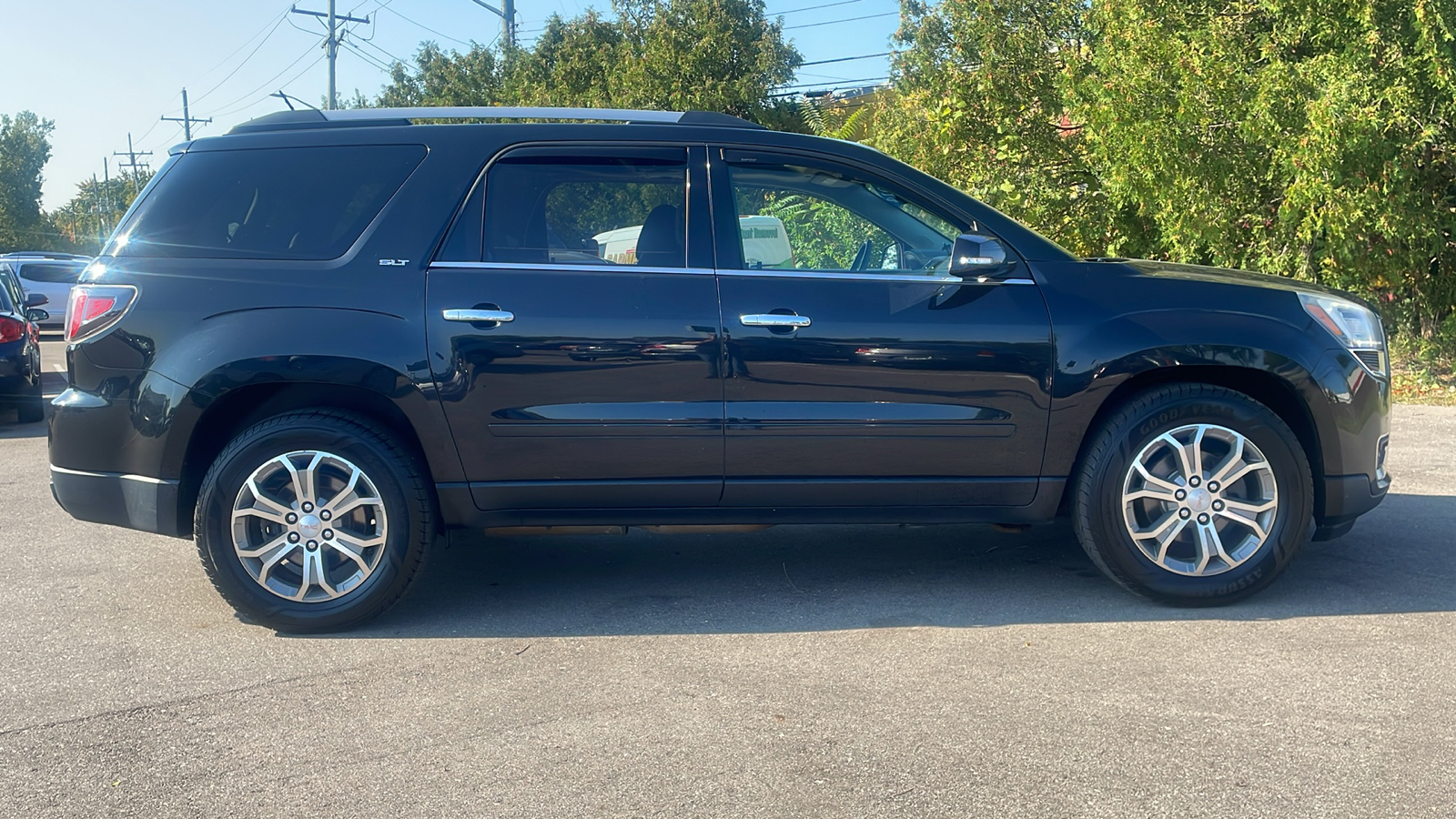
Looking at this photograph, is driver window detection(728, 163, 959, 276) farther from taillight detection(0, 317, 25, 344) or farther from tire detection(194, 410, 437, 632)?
taillight detection(0, 317, 25, 344)

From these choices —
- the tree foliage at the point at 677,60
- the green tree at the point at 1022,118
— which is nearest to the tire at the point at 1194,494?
the green tree at the point at 1022,118

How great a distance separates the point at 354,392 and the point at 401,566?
0.68m

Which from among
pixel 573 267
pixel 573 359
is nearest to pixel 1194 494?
pixel 573 359

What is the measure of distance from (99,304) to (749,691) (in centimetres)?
272

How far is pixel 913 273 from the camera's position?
4.58 meters

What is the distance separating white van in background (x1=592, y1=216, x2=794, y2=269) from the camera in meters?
4.56

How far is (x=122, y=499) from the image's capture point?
14.6 feet

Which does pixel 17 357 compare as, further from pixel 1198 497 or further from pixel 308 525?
pixel 1198 497

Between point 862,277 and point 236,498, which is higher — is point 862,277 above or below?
above

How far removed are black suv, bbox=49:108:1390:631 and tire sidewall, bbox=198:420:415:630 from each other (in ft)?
0.04

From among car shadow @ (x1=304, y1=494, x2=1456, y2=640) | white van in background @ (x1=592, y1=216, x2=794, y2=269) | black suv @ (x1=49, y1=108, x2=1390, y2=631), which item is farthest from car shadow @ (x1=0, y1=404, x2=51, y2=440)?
white van in background @ (x1=592, y1=216, x2=794, y2=269)

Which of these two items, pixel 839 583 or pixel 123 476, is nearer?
pixel 123 476

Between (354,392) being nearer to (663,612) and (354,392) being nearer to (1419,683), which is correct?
(663,612)

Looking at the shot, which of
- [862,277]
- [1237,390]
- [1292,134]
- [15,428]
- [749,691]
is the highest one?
[1292,134]
